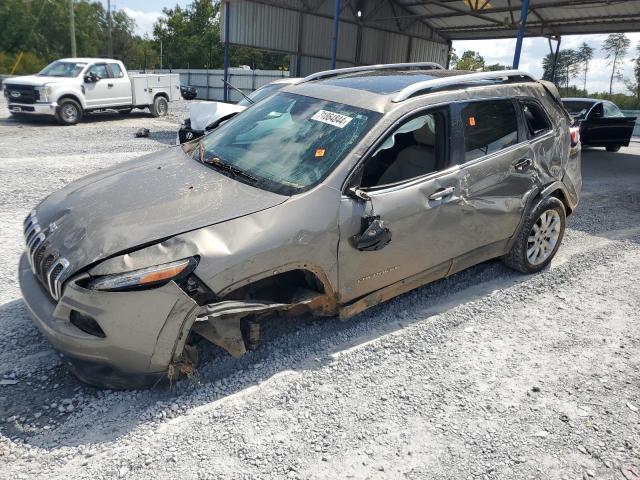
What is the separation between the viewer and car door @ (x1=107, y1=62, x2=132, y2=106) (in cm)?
1492

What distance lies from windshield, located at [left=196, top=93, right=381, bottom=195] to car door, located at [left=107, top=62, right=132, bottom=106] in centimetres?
1281

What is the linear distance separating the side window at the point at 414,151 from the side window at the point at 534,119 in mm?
1113

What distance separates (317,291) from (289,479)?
3.82 ft

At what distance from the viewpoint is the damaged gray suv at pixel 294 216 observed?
253 centimetres

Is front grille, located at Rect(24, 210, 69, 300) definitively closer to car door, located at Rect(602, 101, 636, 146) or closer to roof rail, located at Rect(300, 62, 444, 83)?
roof rail, located at Rect(300, 62, 444, 83)

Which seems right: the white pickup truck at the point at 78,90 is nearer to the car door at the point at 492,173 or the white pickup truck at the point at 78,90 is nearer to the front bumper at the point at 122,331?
the front bumper at the point at 122,331

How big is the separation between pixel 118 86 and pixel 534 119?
13955mm

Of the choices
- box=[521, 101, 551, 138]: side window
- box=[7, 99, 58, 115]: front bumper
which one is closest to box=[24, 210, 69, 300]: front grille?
box=[521, 101, 551, 138]: side window

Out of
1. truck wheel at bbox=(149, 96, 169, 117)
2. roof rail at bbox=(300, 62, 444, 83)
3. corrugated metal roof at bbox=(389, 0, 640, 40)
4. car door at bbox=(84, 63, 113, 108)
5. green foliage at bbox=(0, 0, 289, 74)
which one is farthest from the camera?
green foliage at bbox=(0, 0, 289, 74)

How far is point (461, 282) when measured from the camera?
14.8ft

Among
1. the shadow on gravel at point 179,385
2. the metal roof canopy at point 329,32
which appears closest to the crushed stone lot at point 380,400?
the shadow on gravel at point 179,385

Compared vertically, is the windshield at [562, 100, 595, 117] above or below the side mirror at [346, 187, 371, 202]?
above

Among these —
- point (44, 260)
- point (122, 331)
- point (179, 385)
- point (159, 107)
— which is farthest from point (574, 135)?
point (159, 107)

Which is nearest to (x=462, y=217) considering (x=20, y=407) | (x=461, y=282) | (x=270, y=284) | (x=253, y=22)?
(x=461, y=282)
